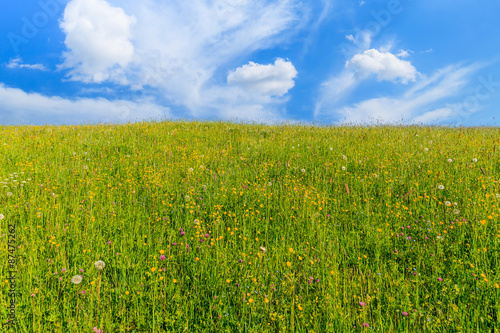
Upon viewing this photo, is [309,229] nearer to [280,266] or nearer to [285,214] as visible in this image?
[285,214]

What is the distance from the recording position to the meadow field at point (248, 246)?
2.12 metres

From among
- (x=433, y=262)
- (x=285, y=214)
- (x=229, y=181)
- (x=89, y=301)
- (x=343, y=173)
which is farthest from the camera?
(x=343, y=173)

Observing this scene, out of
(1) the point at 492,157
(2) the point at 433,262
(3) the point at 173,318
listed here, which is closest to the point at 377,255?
(2) the point at 433,262

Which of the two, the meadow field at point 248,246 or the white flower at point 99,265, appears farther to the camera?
the white flower at point 99,265

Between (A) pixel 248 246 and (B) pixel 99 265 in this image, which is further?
(A) pixel 248 246

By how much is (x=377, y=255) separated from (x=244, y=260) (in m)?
1.49

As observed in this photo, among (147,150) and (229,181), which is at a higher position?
(147,150)

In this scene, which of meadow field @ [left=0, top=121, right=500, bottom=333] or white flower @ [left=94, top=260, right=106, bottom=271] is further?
white flower @ [left=94, top=260, right=106, bottom=271]

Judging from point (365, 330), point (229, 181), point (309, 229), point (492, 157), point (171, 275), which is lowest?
point (365, 330)

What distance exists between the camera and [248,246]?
3016mm

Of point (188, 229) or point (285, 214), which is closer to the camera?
point (188, 229)

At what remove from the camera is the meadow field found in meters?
2.12

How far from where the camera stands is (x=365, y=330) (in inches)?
77.5

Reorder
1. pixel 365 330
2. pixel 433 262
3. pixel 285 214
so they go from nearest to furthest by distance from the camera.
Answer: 1. pixel 365 330
2. pixel 433 262
3. pixel 285 214
